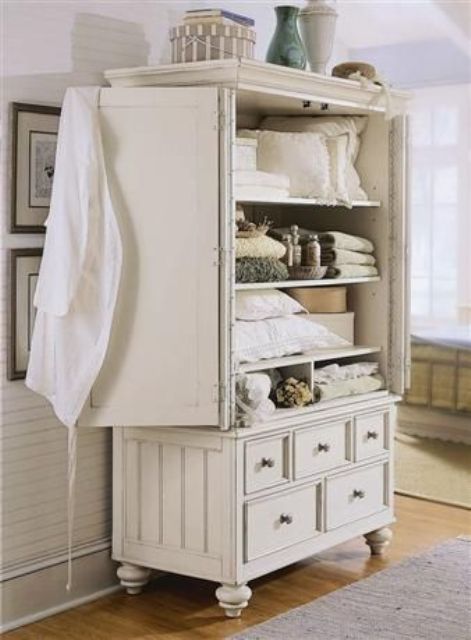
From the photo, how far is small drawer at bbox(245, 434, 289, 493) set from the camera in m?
3.59

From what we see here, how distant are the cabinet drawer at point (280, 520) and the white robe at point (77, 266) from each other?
689 millimetres

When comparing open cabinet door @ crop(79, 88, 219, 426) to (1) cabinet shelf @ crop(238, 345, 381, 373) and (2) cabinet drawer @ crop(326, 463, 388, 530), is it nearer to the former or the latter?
(1) cabinet shelf @ crop(238, 345, 381, 373)

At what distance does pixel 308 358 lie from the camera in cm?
392

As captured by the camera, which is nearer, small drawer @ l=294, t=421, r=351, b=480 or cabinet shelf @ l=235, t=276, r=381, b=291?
cabinet shelf @ l=235, t=276, r=381, b=291

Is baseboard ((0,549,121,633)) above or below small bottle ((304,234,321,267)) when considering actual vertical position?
below

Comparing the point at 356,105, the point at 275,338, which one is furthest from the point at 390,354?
the point at 356,105

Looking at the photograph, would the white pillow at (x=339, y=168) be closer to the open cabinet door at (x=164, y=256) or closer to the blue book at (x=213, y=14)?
the blue book at (x=213, y=14)

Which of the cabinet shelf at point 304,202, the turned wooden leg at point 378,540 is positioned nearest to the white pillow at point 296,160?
the cabinet shelf at point 304,202

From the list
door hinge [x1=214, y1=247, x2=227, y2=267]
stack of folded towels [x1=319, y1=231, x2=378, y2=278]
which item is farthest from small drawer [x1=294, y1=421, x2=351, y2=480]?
door hinge [x1=214, y1=247, x2=227, y2=267]

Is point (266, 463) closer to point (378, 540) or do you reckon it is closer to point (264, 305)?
point (264, 305)

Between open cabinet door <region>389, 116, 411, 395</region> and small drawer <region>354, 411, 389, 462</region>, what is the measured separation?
0.48ft

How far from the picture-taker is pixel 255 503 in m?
3.61

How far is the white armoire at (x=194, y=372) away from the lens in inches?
135

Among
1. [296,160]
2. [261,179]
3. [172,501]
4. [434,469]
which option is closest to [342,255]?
[296,160]
